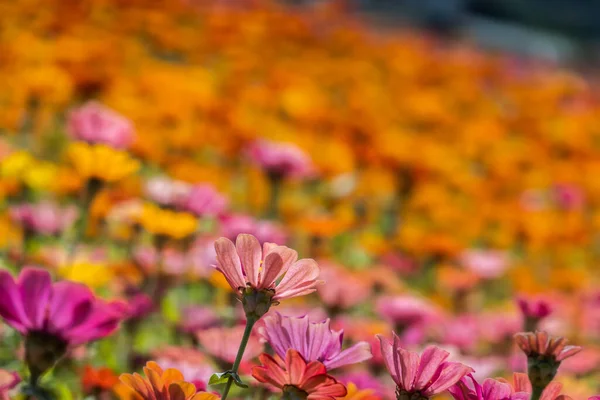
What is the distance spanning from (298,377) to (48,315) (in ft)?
0.51

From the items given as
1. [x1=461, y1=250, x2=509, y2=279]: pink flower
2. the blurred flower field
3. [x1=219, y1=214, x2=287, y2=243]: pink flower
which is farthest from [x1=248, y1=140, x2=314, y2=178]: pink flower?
[x1=461, y1=250, x2=509, y2=279]: pink flower

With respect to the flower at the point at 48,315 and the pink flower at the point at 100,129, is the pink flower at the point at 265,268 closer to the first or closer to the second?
the flower at the point at 48,315

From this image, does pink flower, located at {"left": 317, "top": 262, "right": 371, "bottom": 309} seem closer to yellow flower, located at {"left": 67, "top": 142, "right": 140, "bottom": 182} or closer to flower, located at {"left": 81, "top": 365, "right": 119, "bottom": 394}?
yellow flower, located at {"left": 67, "top": 142, "right": 140, "bottom": 182}

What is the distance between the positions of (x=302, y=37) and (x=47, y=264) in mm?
2474

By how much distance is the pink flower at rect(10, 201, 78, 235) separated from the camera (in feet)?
3.37

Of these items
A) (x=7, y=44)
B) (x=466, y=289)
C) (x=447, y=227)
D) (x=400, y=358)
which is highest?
(x=400, y=358)

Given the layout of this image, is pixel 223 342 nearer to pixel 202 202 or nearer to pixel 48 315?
pixel 48 315

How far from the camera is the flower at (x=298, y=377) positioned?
37 centimetres

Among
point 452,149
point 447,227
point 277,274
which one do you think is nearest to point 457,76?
point 452,149

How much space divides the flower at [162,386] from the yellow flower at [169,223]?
1.52 ft

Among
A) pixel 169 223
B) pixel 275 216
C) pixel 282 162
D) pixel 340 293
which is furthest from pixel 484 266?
pixel 169 223

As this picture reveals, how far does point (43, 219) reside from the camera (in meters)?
1.05

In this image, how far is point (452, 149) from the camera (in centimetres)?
229

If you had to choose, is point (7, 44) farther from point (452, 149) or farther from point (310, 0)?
point (310, 0)
